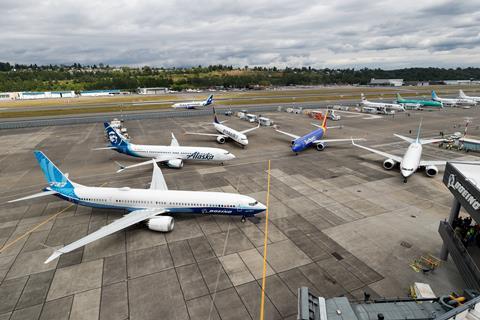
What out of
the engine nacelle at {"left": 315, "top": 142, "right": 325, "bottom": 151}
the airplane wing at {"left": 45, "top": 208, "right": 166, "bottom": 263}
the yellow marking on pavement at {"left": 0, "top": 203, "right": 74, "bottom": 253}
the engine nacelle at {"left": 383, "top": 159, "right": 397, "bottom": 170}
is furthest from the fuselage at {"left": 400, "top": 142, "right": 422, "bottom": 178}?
the yellow marking on pavement at {"left": 0, "top": 203, "right": 74, "bottom": 253}

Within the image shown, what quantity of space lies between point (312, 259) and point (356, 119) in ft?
302

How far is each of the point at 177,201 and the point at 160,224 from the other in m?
3.34

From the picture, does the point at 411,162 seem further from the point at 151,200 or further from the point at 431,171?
the point at 151,200

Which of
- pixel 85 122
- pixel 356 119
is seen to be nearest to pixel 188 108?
pixel 85 122

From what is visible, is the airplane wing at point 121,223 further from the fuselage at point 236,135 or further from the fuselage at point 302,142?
the fuselage at point 302,142

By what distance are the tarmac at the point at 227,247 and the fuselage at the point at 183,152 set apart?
2.35 meters

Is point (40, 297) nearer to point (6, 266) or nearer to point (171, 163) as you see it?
point (6, 266)

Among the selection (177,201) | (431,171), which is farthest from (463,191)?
(431,171)

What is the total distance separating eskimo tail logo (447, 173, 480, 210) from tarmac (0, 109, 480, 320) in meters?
8.45

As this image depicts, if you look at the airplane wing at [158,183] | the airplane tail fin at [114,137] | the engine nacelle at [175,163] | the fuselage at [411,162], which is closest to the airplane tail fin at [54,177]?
the airplane wing at [158,183]

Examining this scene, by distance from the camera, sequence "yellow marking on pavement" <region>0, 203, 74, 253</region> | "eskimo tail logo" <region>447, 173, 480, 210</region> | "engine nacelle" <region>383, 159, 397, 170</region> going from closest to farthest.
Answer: "eskimo tail logo" <region>447, 173, 480, 210</region>, "yellow marking on pavement" <region>0, 203, 74, 253</region>, "engine nacelle" <region>383, 159, 397, 170</region>

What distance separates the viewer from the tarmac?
20.5m

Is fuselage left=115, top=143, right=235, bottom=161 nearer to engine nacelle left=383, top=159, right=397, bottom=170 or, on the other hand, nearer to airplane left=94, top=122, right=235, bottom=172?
airplane left=94, top=122, right=235, bottom=172

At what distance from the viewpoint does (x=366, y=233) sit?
28.8m
